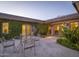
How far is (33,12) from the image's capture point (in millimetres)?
4559

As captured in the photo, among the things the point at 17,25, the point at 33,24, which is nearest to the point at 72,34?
the point at 33,24

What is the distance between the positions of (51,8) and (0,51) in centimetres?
209

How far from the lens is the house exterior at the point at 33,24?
4.53 metres

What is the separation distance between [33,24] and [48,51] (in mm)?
966

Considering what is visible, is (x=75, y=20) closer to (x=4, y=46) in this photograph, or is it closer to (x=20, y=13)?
(x=20, y=13)

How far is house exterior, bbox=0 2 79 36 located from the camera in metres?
4.53

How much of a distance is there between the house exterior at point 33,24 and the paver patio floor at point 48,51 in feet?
1.10

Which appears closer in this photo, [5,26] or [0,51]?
[0,51]

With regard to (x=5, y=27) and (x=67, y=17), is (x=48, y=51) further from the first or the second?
(x=5, y=27)

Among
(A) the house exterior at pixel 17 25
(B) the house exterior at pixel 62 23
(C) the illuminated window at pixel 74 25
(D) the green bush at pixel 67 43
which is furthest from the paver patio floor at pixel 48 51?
(C) the illuminated window at pixel 74 25

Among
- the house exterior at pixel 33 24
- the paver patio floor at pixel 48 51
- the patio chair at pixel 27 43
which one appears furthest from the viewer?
the house exterior at pixel 33 24

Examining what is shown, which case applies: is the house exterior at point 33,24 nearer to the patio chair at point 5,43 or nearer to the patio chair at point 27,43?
the patio chair at point 27,43

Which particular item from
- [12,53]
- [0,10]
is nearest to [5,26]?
→ [0,10]

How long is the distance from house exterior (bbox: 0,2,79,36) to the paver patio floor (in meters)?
0.33
